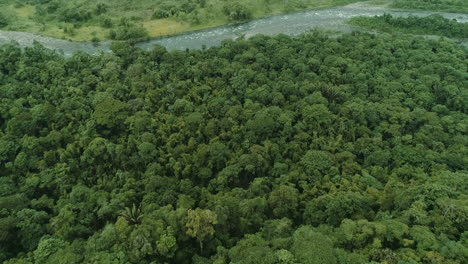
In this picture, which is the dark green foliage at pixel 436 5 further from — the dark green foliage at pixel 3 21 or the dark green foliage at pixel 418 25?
the dark green foliage at pixel 3 21

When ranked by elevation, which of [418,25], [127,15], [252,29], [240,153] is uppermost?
[127,15]

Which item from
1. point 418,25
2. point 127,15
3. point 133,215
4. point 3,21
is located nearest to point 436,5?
point 418,25

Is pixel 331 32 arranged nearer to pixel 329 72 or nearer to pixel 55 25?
pixel 329 72

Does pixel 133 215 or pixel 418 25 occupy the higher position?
pixel 418 25

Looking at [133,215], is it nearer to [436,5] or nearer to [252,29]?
[252,29]

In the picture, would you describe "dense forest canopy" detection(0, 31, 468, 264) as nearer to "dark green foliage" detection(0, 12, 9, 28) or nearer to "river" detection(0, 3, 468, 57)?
"river" detection(0, 3, 468, 57)

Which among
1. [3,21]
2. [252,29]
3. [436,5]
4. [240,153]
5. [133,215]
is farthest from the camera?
[436,5]
